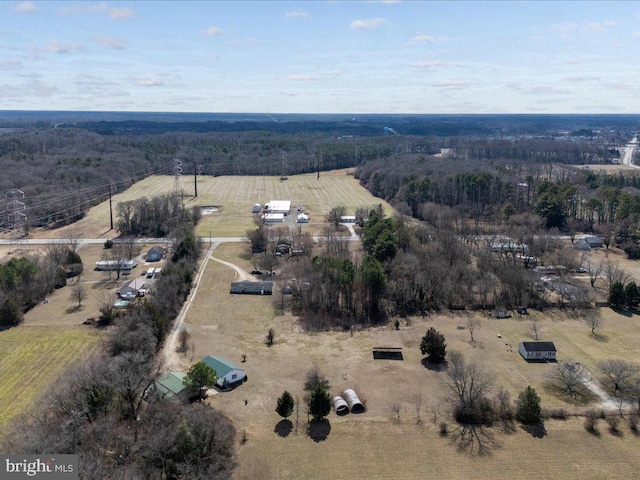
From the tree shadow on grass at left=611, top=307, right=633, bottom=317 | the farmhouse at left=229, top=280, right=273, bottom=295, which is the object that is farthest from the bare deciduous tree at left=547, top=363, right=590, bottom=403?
the farmhouse at left=229, top=280, right=273, bottom=295

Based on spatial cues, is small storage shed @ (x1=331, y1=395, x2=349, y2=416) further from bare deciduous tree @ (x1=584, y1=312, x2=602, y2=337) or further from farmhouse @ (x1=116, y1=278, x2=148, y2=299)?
farmhouse @ (x1=116, y1=278, x2=148, y2=299)

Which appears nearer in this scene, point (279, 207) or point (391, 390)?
point (391, 390)

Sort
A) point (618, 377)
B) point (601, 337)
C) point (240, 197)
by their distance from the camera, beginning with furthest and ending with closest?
1. point (240, 197)
2. point (601, 337)
3. point (618, 377)

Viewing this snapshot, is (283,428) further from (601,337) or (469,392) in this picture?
(601,337)

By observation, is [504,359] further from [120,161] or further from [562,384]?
[120,161]

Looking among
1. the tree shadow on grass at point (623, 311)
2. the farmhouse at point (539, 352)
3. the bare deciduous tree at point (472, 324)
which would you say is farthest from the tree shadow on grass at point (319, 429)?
the tree shadow on grass at point (623, 311)

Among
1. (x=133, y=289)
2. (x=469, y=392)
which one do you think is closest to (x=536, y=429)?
(x=469, y=392)

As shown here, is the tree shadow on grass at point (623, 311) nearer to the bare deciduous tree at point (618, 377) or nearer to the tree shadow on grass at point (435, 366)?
the bare deciduous tree at point (618, 377)
